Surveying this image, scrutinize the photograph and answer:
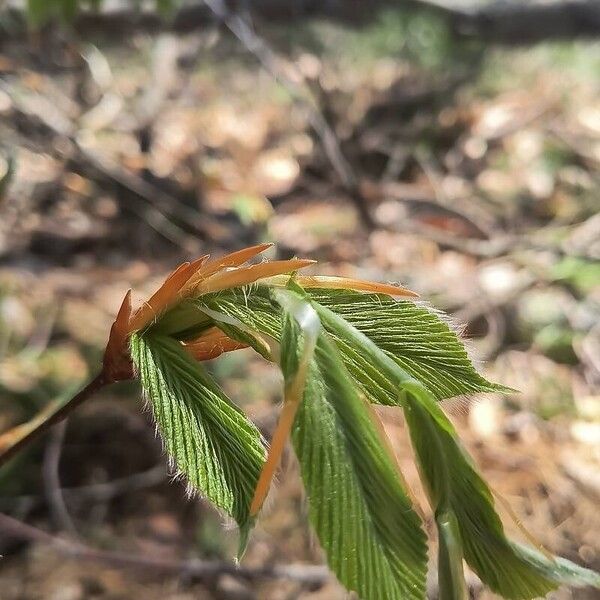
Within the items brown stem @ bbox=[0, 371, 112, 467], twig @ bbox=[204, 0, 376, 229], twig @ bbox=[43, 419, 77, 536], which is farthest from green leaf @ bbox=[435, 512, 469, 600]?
twig @ bbox=[204, 0, 376, 229]

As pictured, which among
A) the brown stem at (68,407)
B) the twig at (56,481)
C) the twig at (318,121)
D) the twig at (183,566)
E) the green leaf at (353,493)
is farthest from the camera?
the twig at (318,121)

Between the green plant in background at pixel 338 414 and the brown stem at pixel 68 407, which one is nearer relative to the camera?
the green plant in background at pixel 338 414

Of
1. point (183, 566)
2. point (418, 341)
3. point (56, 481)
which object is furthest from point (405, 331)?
point (56, 481)

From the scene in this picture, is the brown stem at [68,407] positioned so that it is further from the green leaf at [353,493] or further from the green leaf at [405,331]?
the green leaf at [353,493]

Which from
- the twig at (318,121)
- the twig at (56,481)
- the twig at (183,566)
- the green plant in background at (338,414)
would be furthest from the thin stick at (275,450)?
the twig at (318,121)

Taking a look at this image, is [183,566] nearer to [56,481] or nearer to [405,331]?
[56,481]

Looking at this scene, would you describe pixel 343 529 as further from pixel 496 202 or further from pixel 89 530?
pixel 496 202

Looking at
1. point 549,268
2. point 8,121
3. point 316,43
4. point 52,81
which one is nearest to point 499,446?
point 549,268
